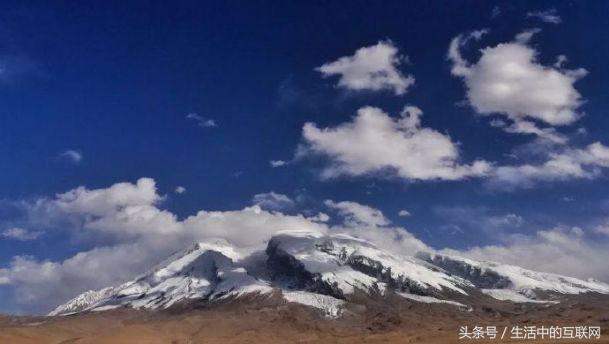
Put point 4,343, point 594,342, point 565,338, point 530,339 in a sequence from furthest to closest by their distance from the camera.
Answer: point 4,343
point 530,339
point 565,338
point 594,342

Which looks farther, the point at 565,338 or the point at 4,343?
the point at 4,343

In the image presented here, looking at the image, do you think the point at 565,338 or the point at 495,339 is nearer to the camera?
the point at 565,338

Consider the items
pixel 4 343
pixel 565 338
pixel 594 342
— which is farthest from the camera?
pixel 4 343

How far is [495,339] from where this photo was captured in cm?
18588

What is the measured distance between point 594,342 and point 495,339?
3772 cm

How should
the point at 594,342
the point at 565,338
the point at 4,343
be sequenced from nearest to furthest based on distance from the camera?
the point at 594,342 → the point at 565,338 → the point at 4,343

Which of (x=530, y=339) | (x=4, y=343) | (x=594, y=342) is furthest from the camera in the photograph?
(x=4, y=343)

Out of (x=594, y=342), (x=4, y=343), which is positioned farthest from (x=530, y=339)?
(x=4, y=343)

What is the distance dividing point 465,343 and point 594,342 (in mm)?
41922

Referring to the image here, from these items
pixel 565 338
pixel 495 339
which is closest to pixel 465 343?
pixel 495 339

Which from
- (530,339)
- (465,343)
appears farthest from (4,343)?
(530,339)

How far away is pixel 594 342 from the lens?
15125 centimetres

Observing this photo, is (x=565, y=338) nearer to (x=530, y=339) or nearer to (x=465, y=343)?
(x=530, y=339)

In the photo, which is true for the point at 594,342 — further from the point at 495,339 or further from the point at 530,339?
the point at 495,339
